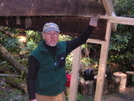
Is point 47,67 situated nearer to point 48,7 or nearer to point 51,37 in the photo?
point 51,37

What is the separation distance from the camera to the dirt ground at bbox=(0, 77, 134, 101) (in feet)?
13.2

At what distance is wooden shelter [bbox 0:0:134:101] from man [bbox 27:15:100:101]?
0.85 ft

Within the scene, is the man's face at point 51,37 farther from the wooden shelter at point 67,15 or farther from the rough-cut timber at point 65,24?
the rough-cut timber at point 65,24

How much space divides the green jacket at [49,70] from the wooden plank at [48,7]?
353mm

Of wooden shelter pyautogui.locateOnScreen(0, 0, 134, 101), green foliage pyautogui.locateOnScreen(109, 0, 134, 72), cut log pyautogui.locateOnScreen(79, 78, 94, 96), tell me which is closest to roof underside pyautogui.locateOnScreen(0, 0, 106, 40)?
wooden shelter pyautogui.locateOnScreen(0, 0, 134, 101)

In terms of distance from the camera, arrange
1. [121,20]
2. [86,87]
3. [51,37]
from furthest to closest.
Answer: [86,87]
[121,20]
[51,37]

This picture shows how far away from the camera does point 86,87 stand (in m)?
4.83

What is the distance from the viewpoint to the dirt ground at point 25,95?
404 cm

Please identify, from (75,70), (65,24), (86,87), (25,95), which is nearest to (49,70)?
(65,24)

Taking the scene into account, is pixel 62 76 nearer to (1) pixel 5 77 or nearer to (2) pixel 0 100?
(2) pixel 0 100

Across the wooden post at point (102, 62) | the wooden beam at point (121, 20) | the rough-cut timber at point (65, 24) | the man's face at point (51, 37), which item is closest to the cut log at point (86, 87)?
the wooden post at point (102, 62)

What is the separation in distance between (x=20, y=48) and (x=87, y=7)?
5979 mm

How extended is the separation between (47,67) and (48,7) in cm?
64

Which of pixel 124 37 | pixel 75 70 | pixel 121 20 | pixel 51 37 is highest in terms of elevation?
pixel 121 20
